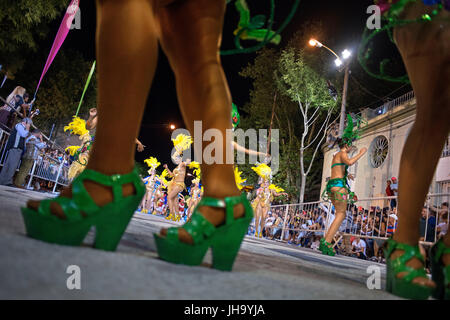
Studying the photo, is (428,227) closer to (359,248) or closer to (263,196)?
(359,248)

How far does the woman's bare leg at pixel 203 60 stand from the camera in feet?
4.28

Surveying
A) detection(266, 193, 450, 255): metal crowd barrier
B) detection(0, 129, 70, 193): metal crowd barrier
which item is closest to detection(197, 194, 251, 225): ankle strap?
detection(266, 193, 450, 255): metal crowd barrier

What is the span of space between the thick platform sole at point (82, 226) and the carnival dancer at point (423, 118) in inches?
43.5

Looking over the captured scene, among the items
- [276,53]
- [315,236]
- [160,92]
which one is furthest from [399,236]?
[160,92]

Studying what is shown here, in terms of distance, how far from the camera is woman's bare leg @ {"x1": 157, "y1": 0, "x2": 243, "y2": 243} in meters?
1.30

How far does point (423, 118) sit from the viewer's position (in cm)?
154

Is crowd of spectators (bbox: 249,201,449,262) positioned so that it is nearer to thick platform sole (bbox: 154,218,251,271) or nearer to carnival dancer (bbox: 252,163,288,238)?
carnival dancer (bbox: 252,163,288,238)

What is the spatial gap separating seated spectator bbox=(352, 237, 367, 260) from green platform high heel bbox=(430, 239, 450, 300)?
7494 mm

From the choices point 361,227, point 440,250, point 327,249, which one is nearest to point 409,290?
point 440,250

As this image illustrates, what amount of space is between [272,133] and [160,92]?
60.7 feet

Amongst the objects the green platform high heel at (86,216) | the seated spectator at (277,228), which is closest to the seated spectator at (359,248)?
the seated spectator at (277,228)

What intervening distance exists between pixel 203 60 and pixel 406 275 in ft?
3.78

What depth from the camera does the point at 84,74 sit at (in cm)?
2058

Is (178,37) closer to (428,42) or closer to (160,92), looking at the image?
(428,42)
